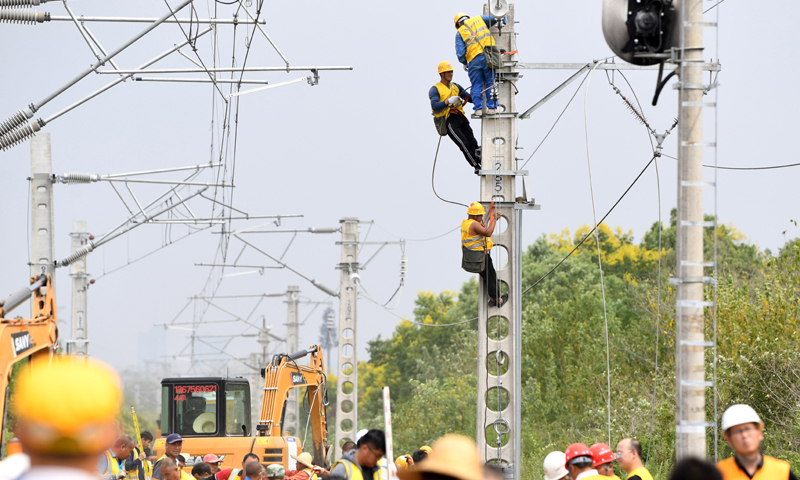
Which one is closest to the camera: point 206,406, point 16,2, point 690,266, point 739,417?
point 739,417

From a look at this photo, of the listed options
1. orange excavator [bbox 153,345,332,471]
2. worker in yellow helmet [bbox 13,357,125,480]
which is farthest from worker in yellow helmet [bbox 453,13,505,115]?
worker in yellow helmet [bbox 13,357,125,480]

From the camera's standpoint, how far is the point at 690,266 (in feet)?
20.6

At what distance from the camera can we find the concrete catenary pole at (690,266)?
6.24 metres

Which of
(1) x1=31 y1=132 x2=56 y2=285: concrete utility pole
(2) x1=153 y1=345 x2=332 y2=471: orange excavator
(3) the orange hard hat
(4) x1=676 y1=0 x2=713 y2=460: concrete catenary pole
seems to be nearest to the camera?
(4) x1=676 y1=0 x2=713 y2=460: concrete catenary pole

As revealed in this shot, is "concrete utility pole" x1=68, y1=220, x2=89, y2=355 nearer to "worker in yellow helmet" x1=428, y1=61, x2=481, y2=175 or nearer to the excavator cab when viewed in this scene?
the excavator cab

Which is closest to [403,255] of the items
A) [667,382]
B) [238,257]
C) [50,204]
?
[238,257]

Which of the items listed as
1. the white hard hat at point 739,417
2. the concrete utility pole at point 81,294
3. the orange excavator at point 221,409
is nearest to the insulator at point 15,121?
the orange excavator at point 221,409

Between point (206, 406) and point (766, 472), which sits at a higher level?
point (766, 472)

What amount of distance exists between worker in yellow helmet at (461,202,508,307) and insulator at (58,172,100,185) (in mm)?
8046

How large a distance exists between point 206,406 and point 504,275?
27.2ft

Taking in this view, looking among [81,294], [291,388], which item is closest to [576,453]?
[291,388]

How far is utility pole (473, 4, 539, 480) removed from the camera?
12.4 meters

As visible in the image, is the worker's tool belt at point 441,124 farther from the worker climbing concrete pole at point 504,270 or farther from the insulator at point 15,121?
the insulator at point 15,121

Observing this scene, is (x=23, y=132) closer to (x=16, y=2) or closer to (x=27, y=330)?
(x=16, y=2)
